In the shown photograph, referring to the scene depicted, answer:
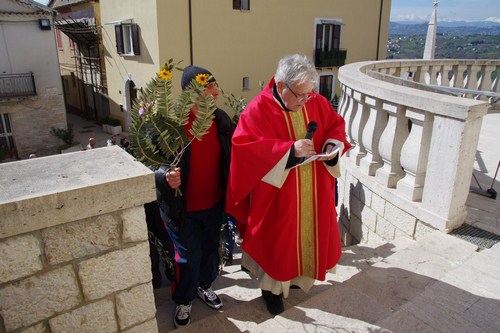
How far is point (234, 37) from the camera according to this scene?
16.9 metres

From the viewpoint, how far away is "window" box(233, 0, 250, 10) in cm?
1656

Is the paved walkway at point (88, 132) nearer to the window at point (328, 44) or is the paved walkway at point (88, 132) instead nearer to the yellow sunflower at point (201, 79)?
the window at point (328, 44)

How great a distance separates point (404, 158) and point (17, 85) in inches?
709

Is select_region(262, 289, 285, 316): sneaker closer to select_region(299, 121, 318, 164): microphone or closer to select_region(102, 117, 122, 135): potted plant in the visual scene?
select_region(299, 121, 318, 164): microphone

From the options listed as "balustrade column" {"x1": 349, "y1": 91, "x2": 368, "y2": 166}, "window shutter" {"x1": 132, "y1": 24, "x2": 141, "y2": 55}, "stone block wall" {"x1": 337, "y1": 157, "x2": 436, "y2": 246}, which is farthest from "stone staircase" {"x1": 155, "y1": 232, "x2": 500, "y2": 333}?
"window shutter" {"x1": 132, "y1": 24, "x2": 141, "y2": 55}

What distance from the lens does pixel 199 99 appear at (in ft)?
7.91

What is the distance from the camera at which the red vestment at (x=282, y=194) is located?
263 centimetres

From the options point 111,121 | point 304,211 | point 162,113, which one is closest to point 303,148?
point 304,211

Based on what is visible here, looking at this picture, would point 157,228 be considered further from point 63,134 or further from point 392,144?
point 63,134

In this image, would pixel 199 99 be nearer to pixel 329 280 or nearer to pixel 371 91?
pixel 371 91

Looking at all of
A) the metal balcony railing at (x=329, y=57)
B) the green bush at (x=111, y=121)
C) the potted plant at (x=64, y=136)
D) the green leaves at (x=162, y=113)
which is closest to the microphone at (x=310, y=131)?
the green leaves at (x=162, y=113)

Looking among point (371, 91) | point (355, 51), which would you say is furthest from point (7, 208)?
point (355, 51)

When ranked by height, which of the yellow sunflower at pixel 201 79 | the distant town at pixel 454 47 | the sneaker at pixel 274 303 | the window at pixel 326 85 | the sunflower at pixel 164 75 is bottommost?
the window at pixel 326 85

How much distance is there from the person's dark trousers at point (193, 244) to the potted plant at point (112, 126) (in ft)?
58.3
